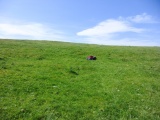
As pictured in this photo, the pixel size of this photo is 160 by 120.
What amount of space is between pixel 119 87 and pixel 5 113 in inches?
412

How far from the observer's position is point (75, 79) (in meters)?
19.3

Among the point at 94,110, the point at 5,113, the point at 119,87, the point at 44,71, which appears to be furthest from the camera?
the point at 44,71

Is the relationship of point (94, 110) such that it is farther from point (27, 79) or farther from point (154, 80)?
point (154, 80)

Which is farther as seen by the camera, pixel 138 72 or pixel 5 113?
pixel 138 72

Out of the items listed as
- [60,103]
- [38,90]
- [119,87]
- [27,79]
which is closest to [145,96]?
[119,87]

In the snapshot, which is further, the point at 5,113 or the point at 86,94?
the point at 86,94

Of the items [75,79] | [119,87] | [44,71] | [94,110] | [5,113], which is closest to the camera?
[5,113]

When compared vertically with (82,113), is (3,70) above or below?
above

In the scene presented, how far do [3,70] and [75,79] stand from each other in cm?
827

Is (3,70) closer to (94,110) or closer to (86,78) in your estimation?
(86,78)

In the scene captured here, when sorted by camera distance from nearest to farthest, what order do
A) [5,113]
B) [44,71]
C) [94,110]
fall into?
[5,113] → [94,110] → [44,71]

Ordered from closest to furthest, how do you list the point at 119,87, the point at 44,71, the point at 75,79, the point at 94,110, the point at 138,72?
the point at 94,110 → the point at 119,87 → the point at 75,79 → the point at 44,71 → the point at 138,72

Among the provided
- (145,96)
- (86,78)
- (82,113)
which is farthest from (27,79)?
(145,96)

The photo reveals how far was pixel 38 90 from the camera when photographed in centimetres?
1578
